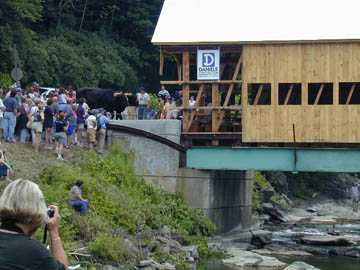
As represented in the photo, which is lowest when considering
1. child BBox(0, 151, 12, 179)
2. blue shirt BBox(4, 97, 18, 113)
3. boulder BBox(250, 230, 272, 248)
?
boulder BBox(250, 230, 272, 248)

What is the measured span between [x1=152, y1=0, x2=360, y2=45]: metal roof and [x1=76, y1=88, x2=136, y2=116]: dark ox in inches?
192

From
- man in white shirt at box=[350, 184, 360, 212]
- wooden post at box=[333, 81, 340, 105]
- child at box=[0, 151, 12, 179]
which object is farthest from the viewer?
man in white shirt at box=[350, 184, 360, 212]

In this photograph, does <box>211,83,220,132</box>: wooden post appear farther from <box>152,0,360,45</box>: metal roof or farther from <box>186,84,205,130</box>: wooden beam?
<box>152,0,360,45</box>: metal roof

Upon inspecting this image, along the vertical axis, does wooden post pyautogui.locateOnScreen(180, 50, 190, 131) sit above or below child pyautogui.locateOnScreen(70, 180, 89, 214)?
above

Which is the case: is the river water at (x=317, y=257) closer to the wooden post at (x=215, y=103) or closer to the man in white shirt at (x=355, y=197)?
the wooden post at (x=215, y=103)

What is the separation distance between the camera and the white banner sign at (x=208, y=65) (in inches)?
1123

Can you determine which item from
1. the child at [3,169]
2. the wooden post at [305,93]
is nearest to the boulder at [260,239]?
the wooden post at [305,93]

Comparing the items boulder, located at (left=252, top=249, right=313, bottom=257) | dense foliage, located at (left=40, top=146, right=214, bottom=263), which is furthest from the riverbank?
boulder, located at (left=252, top=249, right=313, bottom=257)

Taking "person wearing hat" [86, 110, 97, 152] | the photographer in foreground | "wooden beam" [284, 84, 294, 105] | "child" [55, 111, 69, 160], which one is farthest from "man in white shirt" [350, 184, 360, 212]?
the photographer in foreground

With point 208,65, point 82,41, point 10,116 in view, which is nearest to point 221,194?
point 208,65

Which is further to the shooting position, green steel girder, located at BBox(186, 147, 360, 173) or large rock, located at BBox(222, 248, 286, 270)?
green steel girder, located at BBox(186, 147, 360, 173)

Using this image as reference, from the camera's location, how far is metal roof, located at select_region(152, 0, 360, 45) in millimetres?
27730

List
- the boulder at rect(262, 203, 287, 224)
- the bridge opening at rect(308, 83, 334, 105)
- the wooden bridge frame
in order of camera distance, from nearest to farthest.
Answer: the bridge opening at rect(308, 83, 334, 105)
the wooden bridge frame
the boulder at rect(262, 203, 287, 224)

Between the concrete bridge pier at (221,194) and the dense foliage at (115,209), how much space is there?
0.67 meters
